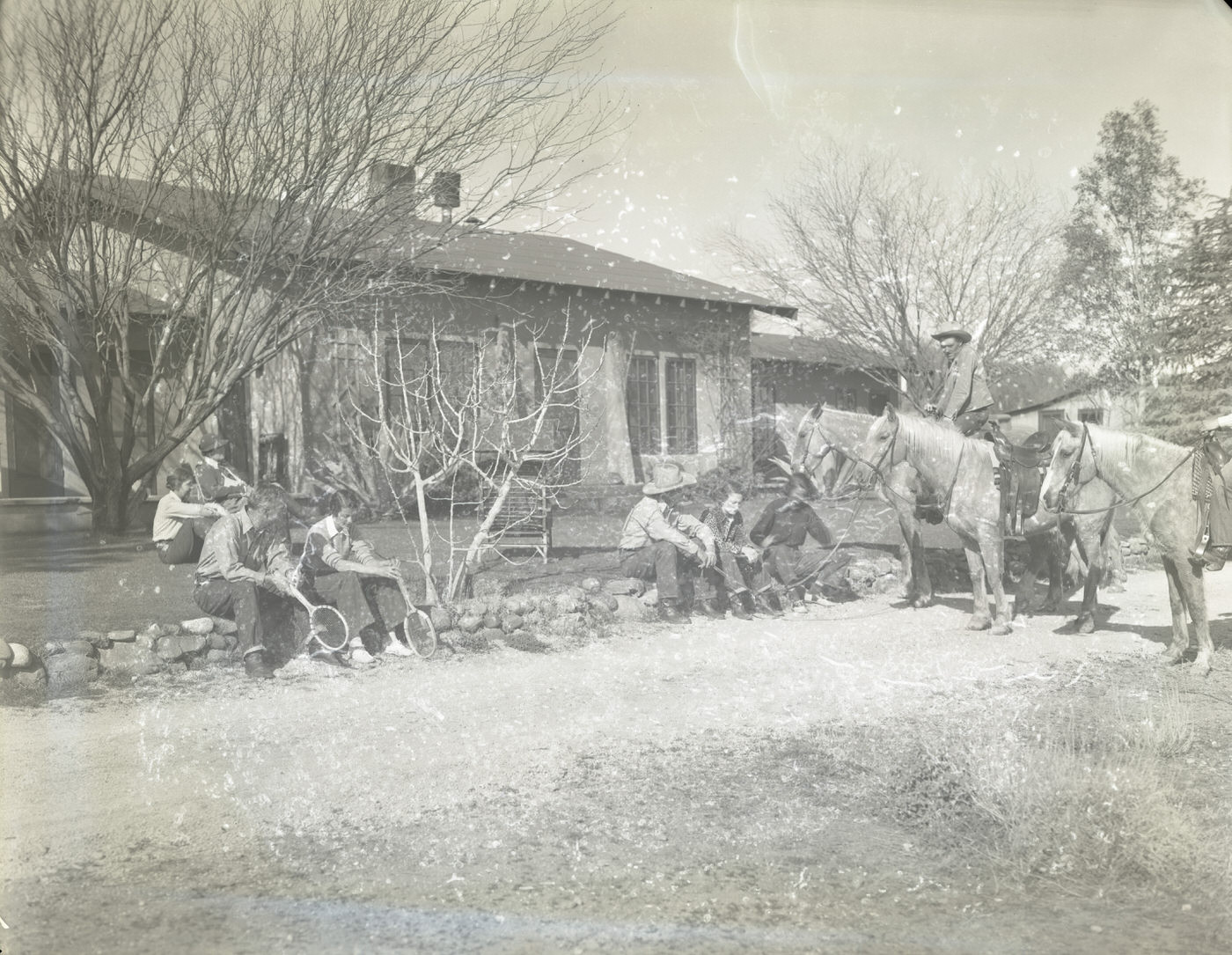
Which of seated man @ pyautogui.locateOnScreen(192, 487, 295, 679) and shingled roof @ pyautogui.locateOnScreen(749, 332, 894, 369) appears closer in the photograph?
seated man @ pyautogui.locateOnScreen(192, 487, 295, 679)

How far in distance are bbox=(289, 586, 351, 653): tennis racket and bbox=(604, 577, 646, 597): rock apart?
1.14 metres

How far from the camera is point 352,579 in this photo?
372 cm

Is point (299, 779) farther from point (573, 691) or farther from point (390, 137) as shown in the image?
point (390, 137)

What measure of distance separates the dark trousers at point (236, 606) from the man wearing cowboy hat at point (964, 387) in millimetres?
3147

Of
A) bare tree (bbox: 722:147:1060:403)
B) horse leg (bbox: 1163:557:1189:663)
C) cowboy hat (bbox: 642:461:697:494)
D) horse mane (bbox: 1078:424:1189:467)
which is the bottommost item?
horse leg (bbox: 1163:557:1189:663)

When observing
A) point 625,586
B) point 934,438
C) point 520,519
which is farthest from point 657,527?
point 934,438

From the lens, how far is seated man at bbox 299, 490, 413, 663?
368 centimetres

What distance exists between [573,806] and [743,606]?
49.9 inches

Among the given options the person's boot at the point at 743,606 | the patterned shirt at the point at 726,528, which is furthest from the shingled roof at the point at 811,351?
the person's boot at the point at 743,606

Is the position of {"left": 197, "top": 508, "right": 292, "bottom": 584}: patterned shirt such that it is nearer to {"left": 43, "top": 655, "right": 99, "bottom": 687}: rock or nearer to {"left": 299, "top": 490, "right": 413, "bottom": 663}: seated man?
{"left": 299, "top": 490, "right": 413, "bottom": 663}: seated man

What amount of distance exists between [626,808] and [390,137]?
113 inches

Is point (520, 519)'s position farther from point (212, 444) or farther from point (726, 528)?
point (212, 444)

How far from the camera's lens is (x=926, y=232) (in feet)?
13.8

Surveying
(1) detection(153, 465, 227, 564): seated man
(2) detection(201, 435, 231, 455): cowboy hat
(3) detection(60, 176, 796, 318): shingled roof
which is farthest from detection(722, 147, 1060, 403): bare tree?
(1) detection(153, 465, 227, 564): seated man
